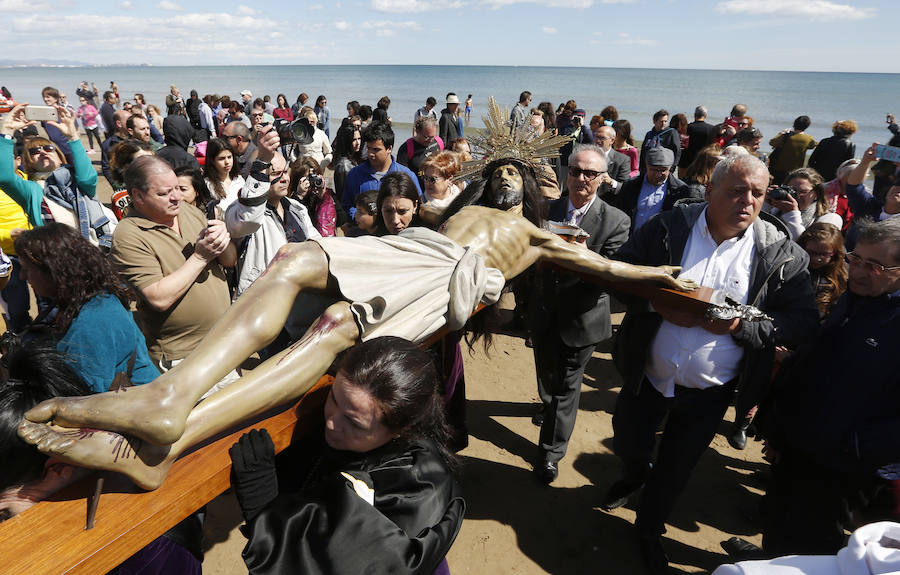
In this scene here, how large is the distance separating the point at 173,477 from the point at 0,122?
4.23 m

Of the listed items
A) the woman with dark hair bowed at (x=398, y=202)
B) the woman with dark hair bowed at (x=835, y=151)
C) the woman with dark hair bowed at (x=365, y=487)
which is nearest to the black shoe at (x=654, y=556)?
the woman with dark hair bowed at (x=365, y=487)

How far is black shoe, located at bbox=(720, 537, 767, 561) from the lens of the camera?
10.8 ft

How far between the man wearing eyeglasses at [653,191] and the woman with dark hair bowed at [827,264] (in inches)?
62.6

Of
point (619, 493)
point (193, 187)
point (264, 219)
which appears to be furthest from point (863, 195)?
point (193, 187)

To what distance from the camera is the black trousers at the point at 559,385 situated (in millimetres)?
3791

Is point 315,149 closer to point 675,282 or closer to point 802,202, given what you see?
point 802,202

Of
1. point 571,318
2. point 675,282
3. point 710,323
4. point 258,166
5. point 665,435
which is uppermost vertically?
point 258,166

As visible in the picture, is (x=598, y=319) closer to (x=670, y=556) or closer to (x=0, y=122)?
(x=670, y=556)

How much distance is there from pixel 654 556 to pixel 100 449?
313 cm

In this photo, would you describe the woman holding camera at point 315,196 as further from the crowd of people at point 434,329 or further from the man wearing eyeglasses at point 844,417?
the man wearing eyeglasses at point 844,417

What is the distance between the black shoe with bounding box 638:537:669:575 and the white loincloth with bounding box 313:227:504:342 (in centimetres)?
205

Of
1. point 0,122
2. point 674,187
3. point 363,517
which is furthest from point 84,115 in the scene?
point 363,517

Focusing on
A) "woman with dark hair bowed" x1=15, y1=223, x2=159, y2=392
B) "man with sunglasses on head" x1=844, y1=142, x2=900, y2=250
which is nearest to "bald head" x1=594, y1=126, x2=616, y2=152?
"man with sunglasses on head" x1=844, y1=142, x2=900, y2=250

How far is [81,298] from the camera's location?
237 cm
